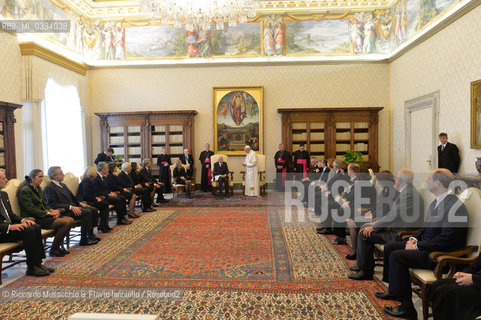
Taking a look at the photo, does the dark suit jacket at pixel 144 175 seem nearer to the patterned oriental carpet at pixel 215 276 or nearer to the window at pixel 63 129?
the patterned oriental carpet at pixel 215 276

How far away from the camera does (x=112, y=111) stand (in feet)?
43.0

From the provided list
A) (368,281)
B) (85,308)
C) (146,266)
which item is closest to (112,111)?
(146,266)

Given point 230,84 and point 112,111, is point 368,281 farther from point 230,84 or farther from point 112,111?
point 112,111

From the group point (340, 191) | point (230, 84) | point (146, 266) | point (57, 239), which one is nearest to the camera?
point (146, 266)

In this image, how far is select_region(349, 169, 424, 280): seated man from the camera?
3.95 m

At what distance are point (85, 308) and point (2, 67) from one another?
7.74m

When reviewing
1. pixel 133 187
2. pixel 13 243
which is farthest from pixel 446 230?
pixel 133 187

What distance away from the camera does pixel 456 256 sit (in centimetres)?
304

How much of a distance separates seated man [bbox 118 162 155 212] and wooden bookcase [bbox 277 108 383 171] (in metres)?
5.93

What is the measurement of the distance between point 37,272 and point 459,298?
15.4 feet

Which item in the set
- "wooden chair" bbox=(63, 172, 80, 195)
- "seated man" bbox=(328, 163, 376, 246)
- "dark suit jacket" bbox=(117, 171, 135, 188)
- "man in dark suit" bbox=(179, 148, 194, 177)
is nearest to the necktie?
"wooden chair" bbox=(63, 172, 80, 195)

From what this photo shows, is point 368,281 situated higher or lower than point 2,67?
lower

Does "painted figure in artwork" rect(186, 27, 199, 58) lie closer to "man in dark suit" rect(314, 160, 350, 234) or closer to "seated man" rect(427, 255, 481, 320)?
"man in dark suit" rect(314, 160, 350, 234)

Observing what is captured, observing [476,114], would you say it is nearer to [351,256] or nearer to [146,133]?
[351,256]
